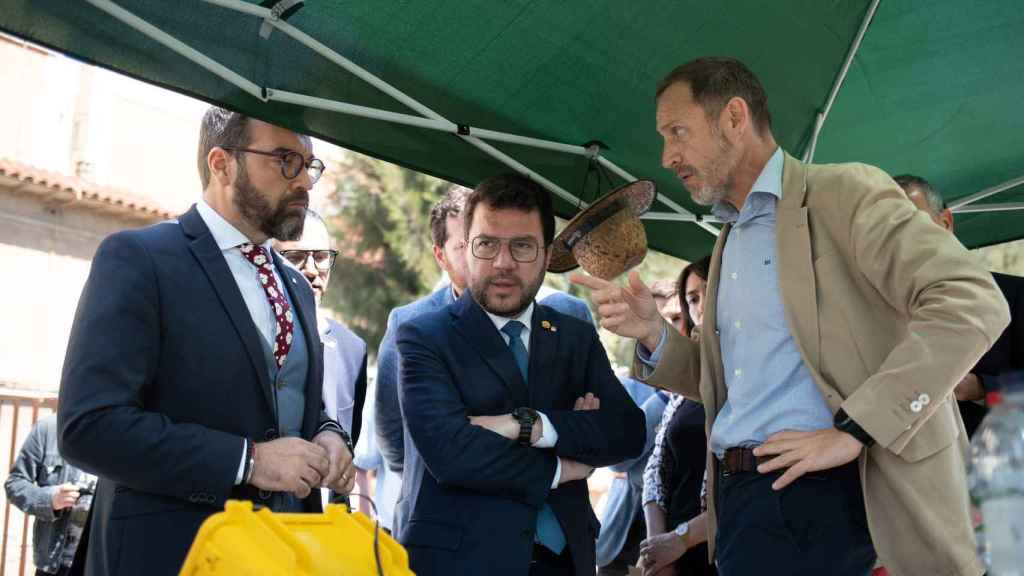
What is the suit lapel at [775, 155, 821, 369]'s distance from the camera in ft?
9.17

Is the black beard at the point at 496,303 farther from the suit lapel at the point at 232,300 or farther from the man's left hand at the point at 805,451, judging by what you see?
the man's left hand at the point at 805,451

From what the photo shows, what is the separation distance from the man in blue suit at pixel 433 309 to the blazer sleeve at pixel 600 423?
1.76ft

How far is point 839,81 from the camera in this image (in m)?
4.63

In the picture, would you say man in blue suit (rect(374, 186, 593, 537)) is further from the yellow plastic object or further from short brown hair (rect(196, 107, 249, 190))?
the yellow plastic object

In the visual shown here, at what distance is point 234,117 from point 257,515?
5.65ft

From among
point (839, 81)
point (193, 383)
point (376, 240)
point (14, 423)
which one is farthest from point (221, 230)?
point (376, 240)

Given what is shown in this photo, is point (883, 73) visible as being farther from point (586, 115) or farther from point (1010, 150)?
point (586, 115)

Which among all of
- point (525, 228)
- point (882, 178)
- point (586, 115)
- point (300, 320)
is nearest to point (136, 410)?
point (300, 320)

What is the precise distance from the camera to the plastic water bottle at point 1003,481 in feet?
4.62

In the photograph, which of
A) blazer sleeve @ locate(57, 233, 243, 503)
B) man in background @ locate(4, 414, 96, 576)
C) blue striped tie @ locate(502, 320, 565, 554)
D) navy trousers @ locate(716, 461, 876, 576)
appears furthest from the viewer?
man in background @ locate(4, 414, 96, 576)

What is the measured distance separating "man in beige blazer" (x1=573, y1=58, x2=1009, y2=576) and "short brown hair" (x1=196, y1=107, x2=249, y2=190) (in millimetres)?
1159

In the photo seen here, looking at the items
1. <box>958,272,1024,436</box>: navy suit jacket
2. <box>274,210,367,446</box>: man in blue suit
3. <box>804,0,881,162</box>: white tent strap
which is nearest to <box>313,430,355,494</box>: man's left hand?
<box>274,210,367,446</box>: man in blue suit

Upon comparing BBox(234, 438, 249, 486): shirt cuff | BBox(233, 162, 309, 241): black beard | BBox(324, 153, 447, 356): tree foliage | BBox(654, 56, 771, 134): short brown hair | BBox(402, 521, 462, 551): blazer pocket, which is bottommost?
BBox(402, 521, 462, 551): blazer pocket

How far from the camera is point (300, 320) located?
3.14m
